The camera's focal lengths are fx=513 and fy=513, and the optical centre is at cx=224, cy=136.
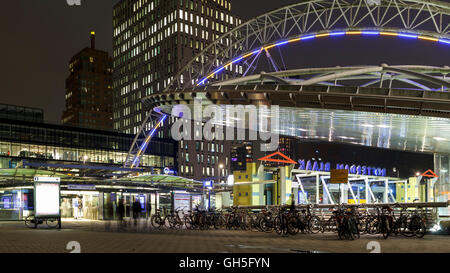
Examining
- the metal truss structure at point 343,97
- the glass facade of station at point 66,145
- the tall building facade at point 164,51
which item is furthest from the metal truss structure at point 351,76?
the tall building facade at point 164,51

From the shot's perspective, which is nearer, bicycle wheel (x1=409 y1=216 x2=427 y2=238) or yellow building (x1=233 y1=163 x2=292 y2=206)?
bicycle wheel (x1=409 y1=216 x2=427 y2=238)

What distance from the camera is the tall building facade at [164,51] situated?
131625mm

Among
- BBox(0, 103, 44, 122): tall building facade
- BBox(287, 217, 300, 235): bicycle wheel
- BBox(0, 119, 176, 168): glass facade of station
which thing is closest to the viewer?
BBox(287, 217, 300, 235): bicycle wheel

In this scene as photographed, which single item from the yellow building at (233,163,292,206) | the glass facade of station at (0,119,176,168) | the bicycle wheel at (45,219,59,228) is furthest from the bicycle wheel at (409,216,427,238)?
the glass facade of station at (0,119,176,168)

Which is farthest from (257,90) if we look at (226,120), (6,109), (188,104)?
(6,109)

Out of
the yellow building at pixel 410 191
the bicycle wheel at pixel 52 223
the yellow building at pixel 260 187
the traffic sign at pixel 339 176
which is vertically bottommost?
the yellow building at pixel 410 191

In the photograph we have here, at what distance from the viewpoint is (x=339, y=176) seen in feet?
70.9

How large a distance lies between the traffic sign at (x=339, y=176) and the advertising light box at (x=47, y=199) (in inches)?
546

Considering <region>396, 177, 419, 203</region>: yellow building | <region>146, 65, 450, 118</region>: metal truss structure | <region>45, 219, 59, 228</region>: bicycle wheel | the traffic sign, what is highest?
<region>146, 65, 450, 118</region>: metal truss structure

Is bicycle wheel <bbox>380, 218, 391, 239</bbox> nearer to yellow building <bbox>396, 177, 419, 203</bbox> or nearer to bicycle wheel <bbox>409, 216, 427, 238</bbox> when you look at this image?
bicycle wheel <bbox>409, 216, 427, 238</bbox>

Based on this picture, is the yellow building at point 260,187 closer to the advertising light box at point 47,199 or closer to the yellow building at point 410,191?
the advertising light box at point 47,199

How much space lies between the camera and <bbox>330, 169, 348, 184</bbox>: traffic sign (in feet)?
70.4

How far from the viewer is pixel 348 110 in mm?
23469

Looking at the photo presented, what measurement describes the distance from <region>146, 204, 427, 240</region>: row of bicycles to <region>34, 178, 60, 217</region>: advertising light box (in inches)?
210
